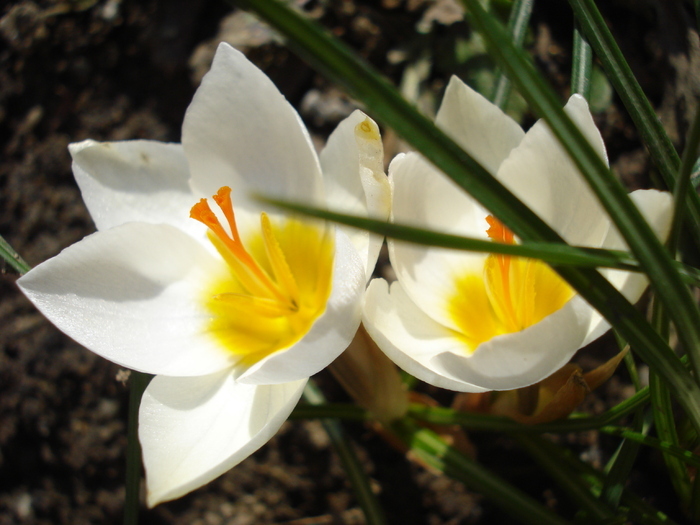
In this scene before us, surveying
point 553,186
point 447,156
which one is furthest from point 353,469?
point 447,156

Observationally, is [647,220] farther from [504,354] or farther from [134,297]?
[134,297]

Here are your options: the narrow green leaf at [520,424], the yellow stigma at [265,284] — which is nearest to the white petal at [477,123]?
the yellow stigma at [265,284]

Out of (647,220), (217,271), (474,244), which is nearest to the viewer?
(474,244)

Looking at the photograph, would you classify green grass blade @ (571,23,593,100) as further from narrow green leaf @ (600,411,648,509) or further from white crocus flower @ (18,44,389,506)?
narrow green leaf @ (600,411,648,509)

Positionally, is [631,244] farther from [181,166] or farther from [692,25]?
[692,25]

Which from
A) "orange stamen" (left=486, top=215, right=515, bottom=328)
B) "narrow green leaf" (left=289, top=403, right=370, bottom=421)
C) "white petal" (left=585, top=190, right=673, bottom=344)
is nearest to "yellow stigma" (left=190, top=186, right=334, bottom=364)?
"narrow green leaf" (left=289, top=403, right=370, bottom=421)

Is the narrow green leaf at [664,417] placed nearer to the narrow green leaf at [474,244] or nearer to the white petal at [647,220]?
the white petal at [647,220]

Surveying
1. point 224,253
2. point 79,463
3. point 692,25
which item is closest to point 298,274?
point 224,253
